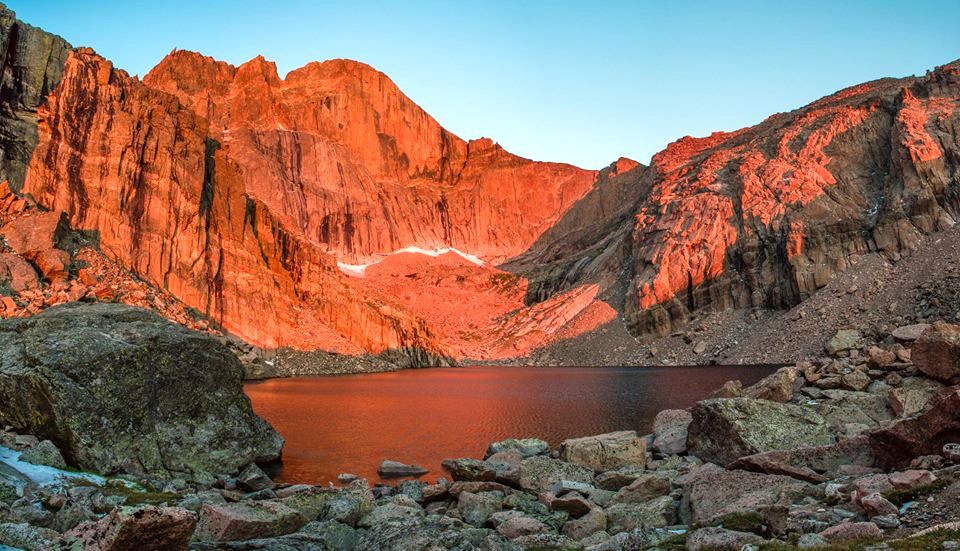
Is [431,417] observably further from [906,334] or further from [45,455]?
[906,334]

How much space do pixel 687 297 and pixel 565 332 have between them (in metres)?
27.3

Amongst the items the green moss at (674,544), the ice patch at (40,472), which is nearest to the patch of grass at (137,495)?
the ice patch at (40,472)

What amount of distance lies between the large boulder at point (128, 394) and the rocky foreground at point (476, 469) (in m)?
0.06

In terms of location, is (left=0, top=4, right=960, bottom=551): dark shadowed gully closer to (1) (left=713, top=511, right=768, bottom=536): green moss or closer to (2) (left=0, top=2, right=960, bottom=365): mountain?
(1) (left=713, top=511, right=768, bottom=536): green moss

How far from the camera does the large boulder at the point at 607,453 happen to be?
912 inches

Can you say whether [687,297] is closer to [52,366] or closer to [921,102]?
[921,102]

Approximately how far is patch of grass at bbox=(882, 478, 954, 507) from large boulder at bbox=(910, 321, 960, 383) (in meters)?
12.6

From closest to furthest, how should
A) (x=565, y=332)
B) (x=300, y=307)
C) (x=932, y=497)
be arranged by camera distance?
(x=932, y=497), (x=300, y=307), (x=565, y=332)

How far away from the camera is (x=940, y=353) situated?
21000mm

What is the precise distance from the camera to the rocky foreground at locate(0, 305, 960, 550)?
10.6m

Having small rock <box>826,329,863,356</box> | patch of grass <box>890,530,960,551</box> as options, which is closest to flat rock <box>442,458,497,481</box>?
patch of grass <box>890,530,960,551</box>

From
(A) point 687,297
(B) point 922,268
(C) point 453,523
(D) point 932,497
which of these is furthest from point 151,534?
(A) point 687,297

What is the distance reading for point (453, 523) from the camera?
14773 millimetres

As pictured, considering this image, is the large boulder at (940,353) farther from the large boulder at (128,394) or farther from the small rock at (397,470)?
the large boulder at (128,394)
